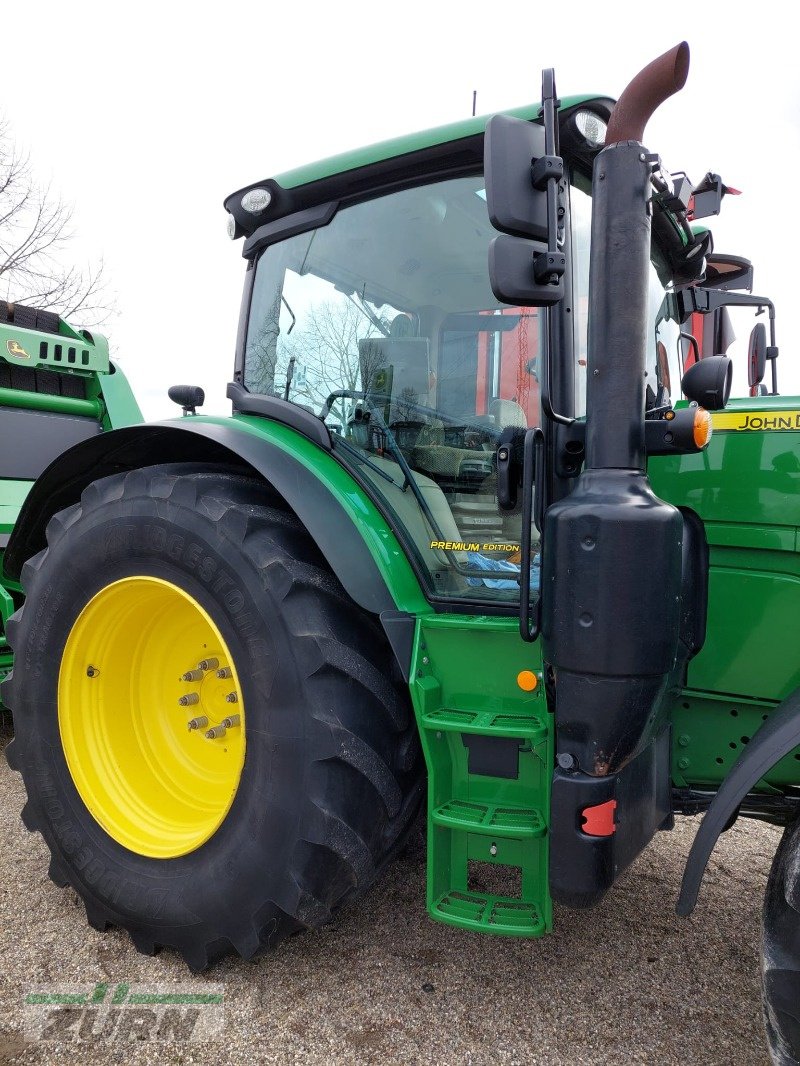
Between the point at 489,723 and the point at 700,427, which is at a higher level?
the point at 700,427

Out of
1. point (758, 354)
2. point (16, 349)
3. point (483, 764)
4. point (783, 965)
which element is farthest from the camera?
point (16, 349)

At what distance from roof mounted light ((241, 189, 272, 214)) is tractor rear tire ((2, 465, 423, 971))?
35.9 inches

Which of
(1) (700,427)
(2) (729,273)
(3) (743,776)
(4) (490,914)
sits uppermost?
(2) (729,273)

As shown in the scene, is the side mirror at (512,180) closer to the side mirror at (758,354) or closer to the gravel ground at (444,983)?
the side mirror at (758,354)

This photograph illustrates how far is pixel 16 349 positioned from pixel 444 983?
13.1 ft

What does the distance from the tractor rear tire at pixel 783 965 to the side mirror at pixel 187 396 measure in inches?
94.7

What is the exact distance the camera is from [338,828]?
1962 mm

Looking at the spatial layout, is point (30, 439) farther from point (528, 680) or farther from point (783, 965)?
point (783, 965)

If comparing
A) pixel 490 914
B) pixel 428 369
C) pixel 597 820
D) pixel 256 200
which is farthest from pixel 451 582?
pixel 256 200

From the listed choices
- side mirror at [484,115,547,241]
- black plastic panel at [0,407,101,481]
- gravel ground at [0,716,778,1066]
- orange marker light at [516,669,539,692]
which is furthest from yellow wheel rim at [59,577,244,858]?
black plastic panel at [0,407,101,481]

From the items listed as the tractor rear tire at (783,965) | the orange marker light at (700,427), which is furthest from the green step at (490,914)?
the orange marker light at (700,427)

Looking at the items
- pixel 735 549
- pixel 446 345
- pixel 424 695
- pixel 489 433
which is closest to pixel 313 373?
pixel 446 345

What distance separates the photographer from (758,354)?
2801 mm

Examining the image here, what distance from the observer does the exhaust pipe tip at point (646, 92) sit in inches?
62.9
